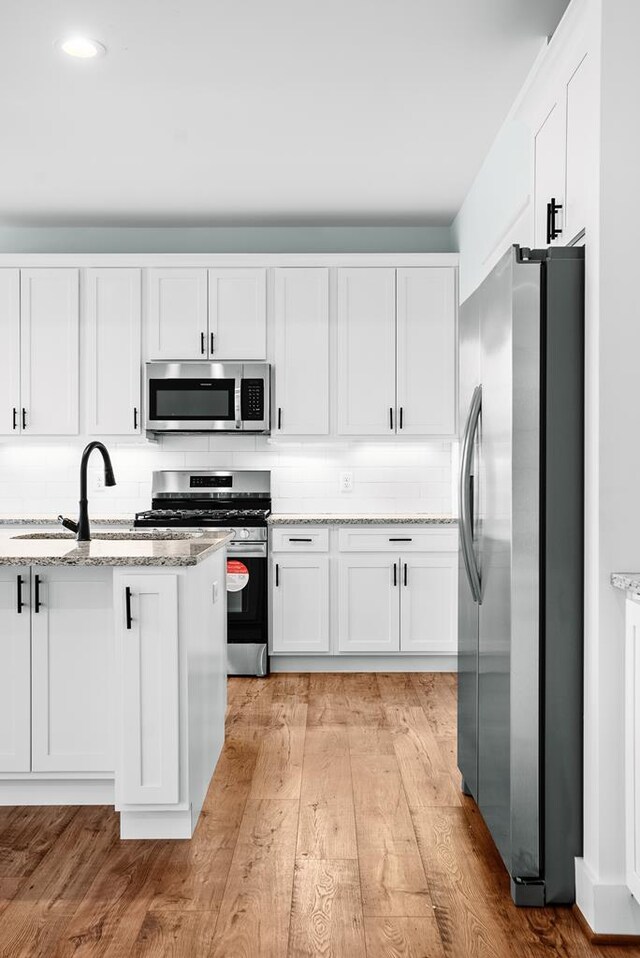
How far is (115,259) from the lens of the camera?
4.97 metres

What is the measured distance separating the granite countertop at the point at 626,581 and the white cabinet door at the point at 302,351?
10.2 feet

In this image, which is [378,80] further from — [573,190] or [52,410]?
[52,410]

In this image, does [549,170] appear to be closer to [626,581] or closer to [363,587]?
[626,581]

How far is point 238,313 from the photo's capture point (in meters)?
4.97

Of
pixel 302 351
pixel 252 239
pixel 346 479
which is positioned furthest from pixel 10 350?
pixel 346 479

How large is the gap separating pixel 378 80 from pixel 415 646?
3128 millimetres

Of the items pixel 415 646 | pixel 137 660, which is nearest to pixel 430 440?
pixel 415 646

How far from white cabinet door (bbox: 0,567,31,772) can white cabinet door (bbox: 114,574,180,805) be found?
1.30 ft

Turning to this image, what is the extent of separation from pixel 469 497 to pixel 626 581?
719 mm

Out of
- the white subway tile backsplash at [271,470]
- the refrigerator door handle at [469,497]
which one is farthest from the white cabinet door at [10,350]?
the refrigerator door handle at [469,497]

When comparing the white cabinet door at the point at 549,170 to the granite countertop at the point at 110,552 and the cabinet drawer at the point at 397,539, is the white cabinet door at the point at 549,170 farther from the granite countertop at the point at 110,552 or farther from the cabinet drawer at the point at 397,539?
the cabinet drawer at the point at 397,539

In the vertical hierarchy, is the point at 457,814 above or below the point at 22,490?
below

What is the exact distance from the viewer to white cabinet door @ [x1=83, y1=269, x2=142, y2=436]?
4988 mm

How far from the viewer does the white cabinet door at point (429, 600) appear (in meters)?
4.76
